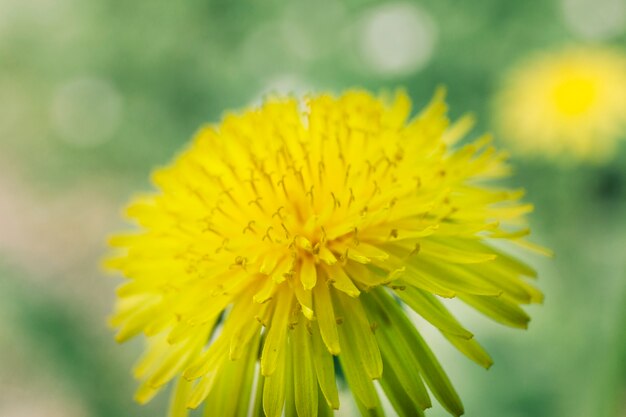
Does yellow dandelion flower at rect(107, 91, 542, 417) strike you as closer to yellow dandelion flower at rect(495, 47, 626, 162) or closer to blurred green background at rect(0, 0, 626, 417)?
blurred green background at rect(0, 0, 626, 417)

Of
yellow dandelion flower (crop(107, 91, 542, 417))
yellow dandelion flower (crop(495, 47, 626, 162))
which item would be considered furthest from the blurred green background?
yellow dandelion flower (crop(107, 91, 542, 417))

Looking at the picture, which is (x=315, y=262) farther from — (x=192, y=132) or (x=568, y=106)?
(x=192, y=132)

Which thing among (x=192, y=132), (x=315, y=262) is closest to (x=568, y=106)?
(x=192, y=132)

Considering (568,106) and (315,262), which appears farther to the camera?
(568,106)

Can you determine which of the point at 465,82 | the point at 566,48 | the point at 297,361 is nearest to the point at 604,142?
the point at 566,48

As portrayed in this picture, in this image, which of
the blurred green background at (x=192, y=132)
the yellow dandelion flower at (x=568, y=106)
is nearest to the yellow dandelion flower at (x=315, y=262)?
the blurred green background at (x=192, y=132)

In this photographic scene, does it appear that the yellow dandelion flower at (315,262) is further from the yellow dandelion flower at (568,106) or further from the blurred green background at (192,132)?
the yellow dandelion flower at (568,106)
